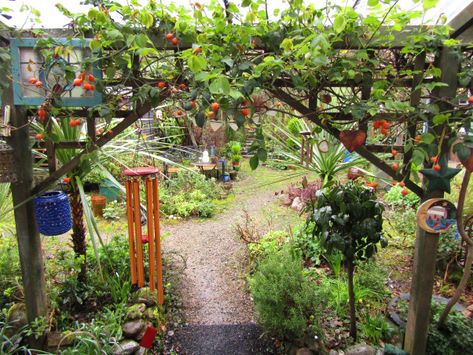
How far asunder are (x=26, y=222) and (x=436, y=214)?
7.22 ft

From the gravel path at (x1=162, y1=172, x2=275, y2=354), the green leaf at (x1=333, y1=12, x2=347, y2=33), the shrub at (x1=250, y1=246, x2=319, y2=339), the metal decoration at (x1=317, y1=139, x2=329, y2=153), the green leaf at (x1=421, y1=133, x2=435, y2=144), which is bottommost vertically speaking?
the gravel path at (x1=162, y1=172, x2=275, y2=354)

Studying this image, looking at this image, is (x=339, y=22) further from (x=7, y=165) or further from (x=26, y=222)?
(x=26, y=222)

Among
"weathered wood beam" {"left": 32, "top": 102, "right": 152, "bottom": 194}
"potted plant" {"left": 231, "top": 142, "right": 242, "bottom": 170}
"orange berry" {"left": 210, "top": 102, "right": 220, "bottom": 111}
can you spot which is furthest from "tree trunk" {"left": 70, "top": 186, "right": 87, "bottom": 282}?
"potted plant" {"left": 231, "top": 142, "right": 242, "bottom": 170}

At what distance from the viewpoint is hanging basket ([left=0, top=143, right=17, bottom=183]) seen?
1815mm

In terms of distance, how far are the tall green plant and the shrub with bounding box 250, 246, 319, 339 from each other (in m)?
0.36

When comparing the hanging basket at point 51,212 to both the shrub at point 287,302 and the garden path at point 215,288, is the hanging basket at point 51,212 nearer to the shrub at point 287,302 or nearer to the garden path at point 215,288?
the garden path at point 215,288

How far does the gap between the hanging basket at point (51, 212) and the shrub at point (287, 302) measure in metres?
1.29

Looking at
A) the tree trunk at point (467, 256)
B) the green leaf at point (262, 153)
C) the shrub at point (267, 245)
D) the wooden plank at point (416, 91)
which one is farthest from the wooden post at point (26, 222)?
the tree trunk at point (467, 256)

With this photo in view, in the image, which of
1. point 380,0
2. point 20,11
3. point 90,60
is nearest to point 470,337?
point 380,0

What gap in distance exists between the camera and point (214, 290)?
3.01m

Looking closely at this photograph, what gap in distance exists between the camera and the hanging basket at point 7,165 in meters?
1.82

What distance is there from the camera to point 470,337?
1.88 meters

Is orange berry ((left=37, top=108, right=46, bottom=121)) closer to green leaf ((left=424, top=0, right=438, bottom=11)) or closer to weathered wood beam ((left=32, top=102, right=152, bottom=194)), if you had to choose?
weathered wood beam ((left=32, top=102, right=152, bottom=194))

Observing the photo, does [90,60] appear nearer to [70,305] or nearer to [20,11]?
[20,11]
